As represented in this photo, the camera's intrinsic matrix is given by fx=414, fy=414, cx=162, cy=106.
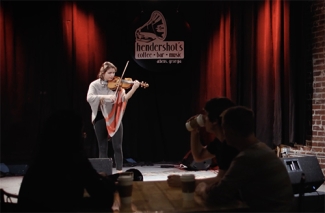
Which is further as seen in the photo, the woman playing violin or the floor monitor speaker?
the woman playing violin

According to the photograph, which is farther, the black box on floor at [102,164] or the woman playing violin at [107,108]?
the woman playing violin at [107,108]

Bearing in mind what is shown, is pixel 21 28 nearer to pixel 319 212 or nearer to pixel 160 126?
pixel 160 126

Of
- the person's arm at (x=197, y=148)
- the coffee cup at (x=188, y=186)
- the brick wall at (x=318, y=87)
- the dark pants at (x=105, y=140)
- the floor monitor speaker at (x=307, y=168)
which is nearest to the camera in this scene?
the coffee cup at (x=188, y=186)

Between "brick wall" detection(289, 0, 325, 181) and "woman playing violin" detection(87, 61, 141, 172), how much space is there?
6.94ft

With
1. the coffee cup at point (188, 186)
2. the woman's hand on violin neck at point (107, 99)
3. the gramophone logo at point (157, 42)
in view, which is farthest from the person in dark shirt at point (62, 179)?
the gramophone logo at point (157, 42)

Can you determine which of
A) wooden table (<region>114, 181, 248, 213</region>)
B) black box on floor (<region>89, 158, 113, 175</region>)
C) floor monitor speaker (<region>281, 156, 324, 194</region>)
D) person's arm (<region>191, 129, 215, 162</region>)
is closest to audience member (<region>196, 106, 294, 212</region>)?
wooden table (<region>114, 181, 248, 213</region>)

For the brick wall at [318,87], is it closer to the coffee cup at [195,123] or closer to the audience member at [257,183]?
the coffee cup at [195,123]

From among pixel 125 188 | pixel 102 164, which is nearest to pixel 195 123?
pixel 125 188

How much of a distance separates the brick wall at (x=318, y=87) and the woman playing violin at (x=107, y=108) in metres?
2.12

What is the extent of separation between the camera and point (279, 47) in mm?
4762

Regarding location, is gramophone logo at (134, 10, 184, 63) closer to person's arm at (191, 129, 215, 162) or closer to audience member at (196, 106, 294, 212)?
person's arm at (191, 129, 215, 162)

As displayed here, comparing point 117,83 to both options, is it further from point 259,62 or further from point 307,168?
point 307,168

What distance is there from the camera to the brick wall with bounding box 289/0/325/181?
15.5ft

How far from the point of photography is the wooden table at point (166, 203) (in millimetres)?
1677
